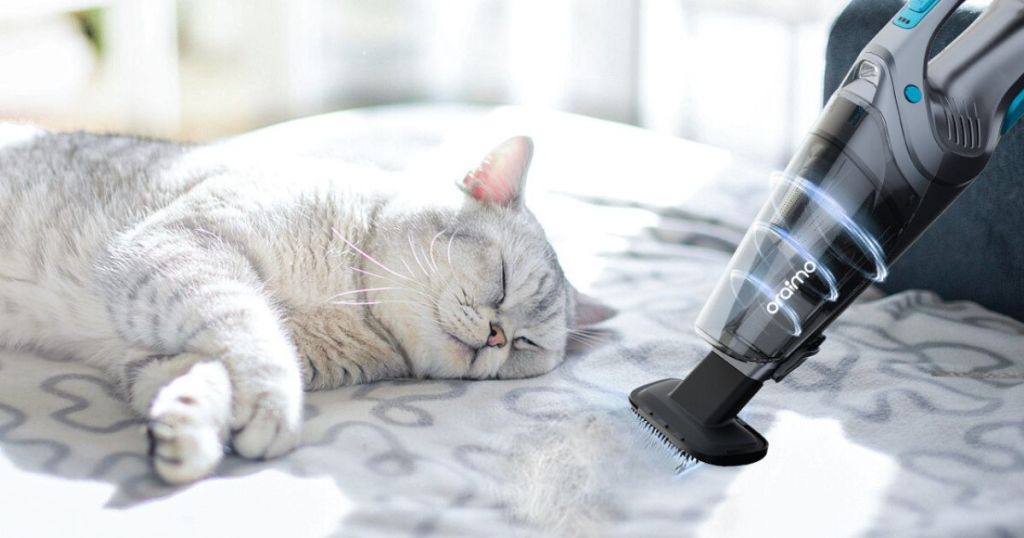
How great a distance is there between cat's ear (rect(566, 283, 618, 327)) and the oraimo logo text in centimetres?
55

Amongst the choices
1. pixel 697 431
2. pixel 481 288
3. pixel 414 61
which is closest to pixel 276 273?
pixel 481 288

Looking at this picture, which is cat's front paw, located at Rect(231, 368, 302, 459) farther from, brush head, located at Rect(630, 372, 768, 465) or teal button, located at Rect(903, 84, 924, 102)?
teal button, located at Rect(903, 84, 924, 102)

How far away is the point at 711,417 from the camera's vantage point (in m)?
1.24

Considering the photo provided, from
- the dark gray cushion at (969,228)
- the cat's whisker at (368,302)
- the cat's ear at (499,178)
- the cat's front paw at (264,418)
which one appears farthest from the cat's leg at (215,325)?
the dark gray cushion at (969,228)

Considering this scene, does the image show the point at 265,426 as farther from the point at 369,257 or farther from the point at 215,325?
the point at 369,257

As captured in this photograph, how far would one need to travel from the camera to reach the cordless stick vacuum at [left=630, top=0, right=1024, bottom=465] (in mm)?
1094

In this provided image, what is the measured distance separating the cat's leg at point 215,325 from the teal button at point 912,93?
77 centimetres

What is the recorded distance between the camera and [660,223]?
86.8 inches

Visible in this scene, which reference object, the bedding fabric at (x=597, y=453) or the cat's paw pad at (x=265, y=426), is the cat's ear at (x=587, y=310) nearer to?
the bedding fabric at (x=597, y=453)

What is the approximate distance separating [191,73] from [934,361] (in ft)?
7.83

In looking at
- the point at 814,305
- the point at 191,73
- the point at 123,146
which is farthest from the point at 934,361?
the point at 191,73

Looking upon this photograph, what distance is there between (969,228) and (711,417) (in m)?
0.76

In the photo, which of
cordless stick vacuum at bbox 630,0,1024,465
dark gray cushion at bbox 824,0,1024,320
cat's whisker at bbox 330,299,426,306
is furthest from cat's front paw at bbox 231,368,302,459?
dark gray cushion at bbox 824,0,1024,320

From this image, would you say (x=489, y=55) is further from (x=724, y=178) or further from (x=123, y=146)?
(x=123, y=146)
